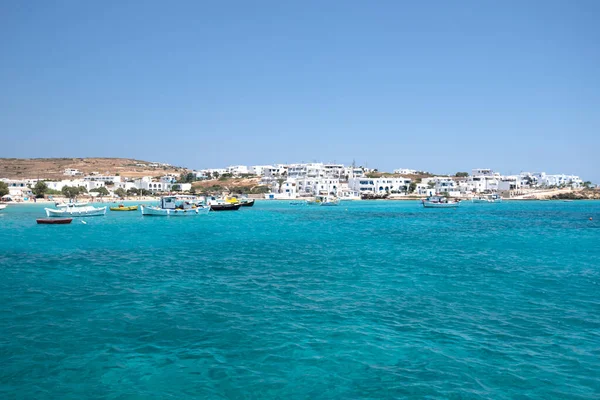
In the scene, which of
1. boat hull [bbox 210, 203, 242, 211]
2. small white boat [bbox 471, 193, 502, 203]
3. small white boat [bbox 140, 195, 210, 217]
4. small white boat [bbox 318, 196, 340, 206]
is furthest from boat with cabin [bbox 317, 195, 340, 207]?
small white boat [bbox 471, 193, 502, 203]

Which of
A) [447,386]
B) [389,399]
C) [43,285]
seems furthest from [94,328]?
[447,386]

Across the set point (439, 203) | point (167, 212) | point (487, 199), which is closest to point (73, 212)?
point (167, 212)

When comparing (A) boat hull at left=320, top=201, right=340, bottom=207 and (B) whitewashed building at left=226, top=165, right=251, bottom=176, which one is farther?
(B) whitewashed building at left=226, top=165, right=251, bottom=176

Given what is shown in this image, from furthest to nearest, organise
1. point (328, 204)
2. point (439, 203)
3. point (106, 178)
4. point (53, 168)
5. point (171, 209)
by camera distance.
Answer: point (53, 168), point (106, 178), point (328, 204), point (439, 203), point (171, 209)

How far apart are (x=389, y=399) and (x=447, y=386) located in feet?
4.09

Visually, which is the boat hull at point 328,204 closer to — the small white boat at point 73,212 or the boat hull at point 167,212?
the boat hull at point 167,212

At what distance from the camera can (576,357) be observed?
10.1m

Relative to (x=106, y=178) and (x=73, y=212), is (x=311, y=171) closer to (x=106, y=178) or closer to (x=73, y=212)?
(x=106, y=178)

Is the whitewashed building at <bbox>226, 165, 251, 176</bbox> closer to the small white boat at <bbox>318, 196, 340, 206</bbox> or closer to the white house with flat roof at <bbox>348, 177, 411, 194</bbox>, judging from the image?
the white house with flat roof at <bbox>348, 177, 411, 194</bbox>

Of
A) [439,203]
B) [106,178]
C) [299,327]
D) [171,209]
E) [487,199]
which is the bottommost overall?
[299,327]

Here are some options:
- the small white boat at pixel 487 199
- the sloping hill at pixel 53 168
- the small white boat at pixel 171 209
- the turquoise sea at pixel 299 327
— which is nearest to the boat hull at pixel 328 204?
the small white boat at pixel 171 209

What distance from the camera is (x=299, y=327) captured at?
1223cm

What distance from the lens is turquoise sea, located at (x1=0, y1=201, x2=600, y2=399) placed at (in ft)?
29.0

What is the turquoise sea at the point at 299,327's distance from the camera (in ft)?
29.0
